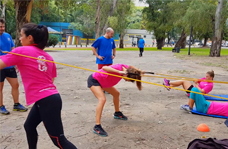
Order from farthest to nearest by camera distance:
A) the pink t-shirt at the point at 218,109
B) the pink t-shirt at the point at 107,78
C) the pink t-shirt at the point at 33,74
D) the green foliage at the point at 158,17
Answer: the green foliage at the point at 158,17, the pink t-shirt at the point at 218,109, the pink t-shirt at the point at 107,78, the pink t-shirt at the point at 33,74

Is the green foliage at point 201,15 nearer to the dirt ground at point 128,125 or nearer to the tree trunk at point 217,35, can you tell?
the tree trunk at point 217,35

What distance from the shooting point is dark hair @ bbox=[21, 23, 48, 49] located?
8.84 feet

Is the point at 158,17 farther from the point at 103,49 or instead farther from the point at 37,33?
the point at 37,33

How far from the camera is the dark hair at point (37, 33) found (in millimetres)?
2693

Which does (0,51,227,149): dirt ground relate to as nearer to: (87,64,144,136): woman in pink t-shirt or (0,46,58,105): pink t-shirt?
(87,64,144,136): woman in pink t-shirt

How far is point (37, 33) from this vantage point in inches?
107

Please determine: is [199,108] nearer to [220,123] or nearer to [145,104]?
[220,123]

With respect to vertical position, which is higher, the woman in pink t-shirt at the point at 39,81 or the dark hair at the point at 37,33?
the dark hair at the point at 37,33

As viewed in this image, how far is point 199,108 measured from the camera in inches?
215

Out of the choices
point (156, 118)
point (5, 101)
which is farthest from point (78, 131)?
point (5, 101)

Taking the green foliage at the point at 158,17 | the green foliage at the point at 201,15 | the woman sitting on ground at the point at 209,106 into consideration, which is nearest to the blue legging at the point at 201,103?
the woman sitting on ground at the point at 209,106

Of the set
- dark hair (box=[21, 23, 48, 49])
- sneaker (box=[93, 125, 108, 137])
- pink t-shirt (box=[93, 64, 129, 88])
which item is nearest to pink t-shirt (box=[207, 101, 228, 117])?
pink t-shirt (box=[93, 64, 129, 88])

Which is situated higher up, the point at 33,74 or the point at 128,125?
the point at 33,74

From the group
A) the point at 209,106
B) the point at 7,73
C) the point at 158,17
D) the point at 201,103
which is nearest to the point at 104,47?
the point at 7,73
